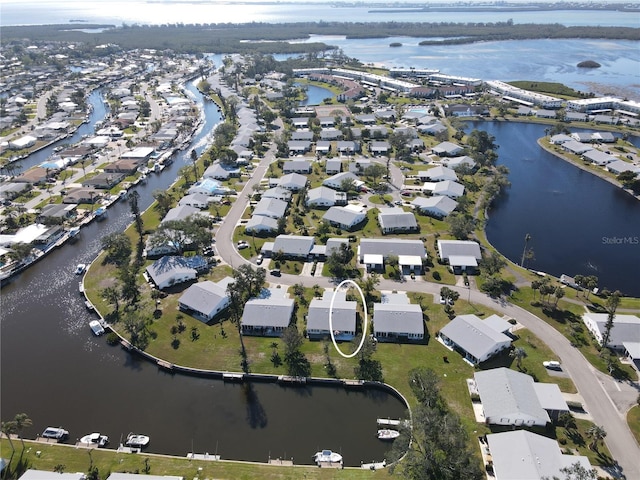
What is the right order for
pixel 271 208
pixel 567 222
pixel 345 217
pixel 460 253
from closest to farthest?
pixel 460 253
pixel 345 217
pixel 271 208
pixel 567 222

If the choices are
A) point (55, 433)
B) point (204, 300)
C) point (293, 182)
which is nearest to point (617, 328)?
point (204, 300)

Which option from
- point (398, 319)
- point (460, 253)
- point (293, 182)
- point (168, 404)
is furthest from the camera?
point (293, 182)

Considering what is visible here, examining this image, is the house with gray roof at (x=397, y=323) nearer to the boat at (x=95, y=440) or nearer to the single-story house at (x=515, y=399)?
the single-story house at (x=515, y=399)

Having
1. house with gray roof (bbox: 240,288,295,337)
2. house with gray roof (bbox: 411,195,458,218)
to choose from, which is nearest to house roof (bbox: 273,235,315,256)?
house with gray roof (bbox: 240,288,295,337)

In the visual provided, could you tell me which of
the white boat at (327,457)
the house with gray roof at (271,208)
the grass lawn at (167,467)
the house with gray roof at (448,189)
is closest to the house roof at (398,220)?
the house with gray roof at (448,189)

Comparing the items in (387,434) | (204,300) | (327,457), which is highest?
(204,300)

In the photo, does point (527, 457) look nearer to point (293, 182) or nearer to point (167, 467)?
point (167, 467)

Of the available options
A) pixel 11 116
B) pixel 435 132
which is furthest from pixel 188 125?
pixel 435 132
